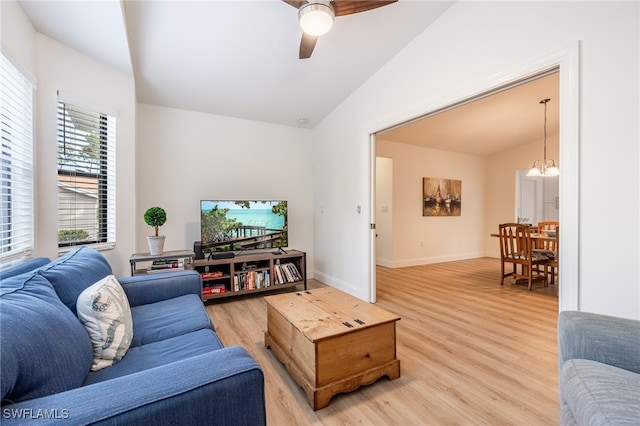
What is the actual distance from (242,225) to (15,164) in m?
2.03

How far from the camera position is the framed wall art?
5.71 meters

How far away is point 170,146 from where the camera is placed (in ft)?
11.6

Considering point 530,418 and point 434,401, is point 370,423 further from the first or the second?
point 530,418

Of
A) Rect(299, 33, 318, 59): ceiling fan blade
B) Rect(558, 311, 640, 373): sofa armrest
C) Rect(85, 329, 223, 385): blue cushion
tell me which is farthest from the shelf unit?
Rect(558, 311, 640, 373): sofa armrest

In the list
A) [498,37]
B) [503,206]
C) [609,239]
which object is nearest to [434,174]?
[503,206]

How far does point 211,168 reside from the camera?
12.3 ft

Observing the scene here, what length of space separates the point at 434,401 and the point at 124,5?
3.29 metres

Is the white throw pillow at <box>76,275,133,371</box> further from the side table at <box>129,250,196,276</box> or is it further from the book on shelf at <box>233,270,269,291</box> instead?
the book on shelf at <box>233,270,269,291</box>

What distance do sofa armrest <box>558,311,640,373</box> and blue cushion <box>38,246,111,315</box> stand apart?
216 cm

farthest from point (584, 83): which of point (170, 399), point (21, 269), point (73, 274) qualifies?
point (21, 269)

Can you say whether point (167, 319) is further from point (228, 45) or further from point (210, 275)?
point (228, 45)

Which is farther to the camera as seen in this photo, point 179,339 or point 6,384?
point 179,339

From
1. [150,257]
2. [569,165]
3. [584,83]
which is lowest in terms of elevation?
[150,257]

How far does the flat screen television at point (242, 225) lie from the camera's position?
337cm
